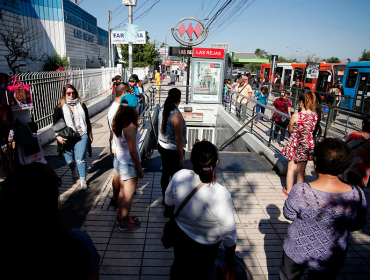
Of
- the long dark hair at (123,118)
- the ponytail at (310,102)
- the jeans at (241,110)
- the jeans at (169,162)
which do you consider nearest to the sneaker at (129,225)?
the jeans at (169,162)

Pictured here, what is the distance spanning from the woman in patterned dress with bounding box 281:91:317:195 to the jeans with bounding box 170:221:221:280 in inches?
103

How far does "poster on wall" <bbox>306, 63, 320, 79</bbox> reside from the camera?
18.0 metres

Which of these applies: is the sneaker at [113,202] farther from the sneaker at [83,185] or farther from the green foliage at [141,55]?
the green foliage at [141,55]

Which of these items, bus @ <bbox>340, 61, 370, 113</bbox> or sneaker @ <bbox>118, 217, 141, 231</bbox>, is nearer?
sneaker @ <bbox>118, 217, 141, 231</bbox>

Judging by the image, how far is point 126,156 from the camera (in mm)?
3035

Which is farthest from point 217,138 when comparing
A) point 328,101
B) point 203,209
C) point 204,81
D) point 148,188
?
point 203,209

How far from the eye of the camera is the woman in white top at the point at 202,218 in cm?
178

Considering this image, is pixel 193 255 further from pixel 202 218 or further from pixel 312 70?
pixel 312 70

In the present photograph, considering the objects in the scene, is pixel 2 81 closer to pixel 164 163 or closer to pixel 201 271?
pixel 164 163

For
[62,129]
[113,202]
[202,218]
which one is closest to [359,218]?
[202,218]

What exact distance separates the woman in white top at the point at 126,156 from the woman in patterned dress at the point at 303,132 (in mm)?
2426

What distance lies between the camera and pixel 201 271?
73.2 inches

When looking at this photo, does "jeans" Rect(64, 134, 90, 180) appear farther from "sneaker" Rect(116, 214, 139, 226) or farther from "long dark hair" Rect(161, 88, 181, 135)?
"long dark hair" Rect(161, 88, 181, 135)

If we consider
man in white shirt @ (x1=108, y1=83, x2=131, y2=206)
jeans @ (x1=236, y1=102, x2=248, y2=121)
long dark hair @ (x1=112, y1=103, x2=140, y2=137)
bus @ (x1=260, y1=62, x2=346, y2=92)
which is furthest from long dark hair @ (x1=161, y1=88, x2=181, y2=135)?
bus @ (x1=260, y1=62, x2=346, y2=92)
